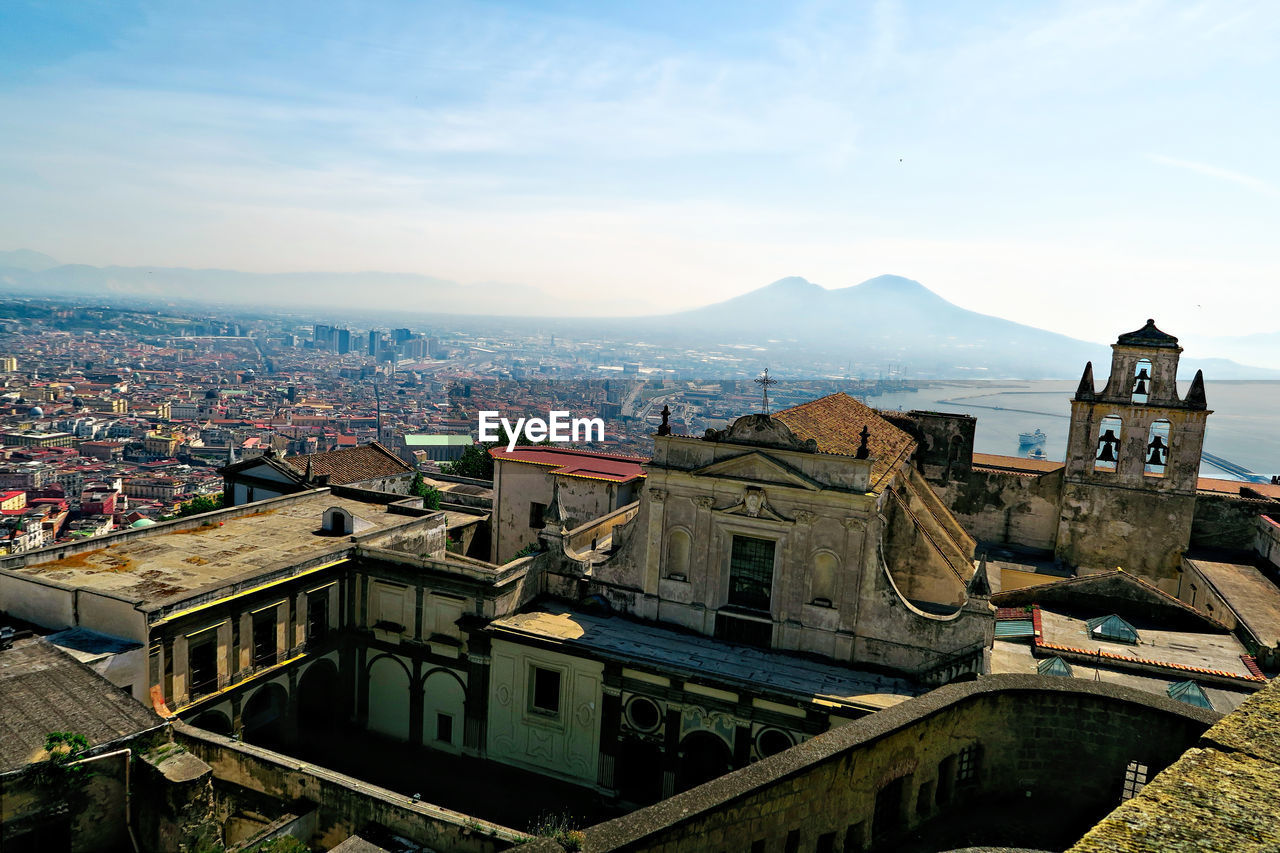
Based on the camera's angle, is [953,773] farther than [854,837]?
Yes

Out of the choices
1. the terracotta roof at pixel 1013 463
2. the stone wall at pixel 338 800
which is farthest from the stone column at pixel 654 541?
the terracotta roof at pixel 1013 463

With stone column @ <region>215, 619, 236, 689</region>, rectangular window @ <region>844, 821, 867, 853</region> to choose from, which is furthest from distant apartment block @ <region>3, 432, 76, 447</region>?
rectangular window @ <region>844, 821, 867, 853</region>

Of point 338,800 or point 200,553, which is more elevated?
point 200,553

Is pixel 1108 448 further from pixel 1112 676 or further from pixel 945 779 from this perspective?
pixel 945 779

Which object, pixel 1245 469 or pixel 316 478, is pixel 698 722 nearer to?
pixel 316 478

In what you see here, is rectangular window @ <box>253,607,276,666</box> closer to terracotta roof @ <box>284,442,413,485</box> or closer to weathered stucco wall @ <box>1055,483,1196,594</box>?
terracotta roof @ <box>284,442,413,485</box>

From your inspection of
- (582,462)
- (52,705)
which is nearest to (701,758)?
(52,705)

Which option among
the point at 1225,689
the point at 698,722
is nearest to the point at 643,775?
the point at 698,722
